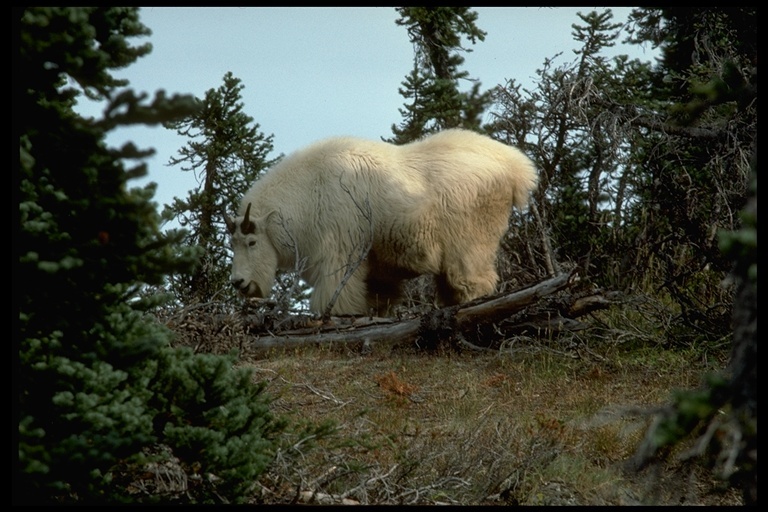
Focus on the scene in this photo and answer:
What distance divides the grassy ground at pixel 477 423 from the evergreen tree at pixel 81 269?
101cm

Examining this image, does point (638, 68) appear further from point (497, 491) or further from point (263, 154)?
point (497, 491)

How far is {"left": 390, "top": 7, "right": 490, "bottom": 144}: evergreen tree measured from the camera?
1488 cm

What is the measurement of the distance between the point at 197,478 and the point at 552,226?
337 inches

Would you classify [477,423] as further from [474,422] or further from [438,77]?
[438,77]

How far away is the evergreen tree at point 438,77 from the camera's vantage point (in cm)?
1488

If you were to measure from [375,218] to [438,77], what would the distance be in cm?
610

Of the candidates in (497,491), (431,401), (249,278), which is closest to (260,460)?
(497,491)

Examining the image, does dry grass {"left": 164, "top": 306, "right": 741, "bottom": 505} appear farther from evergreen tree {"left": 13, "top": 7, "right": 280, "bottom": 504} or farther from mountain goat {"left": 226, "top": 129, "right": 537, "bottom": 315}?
mountain goat {"left": 226, "top": 129, "right": 537, "bottom": 315}


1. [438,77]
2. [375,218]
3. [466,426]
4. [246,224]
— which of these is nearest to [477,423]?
[466,426]

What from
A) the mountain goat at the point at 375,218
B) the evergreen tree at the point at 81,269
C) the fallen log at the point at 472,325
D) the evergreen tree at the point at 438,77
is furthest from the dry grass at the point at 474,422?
the evergreen tree at the point at 438,77

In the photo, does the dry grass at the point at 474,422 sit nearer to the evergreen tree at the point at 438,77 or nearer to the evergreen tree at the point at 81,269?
the evergreen tree at the point at 81,269

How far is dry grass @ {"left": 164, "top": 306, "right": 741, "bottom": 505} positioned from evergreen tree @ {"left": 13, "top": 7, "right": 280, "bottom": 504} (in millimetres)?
1054

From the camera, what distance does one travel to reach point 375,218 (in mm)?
10141

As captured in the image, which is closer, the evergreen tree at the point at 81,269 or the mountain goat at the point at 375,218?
the evergreen tree at the point at 81,269
